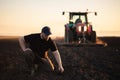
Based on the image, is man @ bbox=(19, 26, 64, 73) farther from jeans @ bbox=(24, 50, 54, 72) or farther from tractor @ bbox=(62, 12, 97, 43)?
tractor @ bbox=(62, 12, 97, 43)

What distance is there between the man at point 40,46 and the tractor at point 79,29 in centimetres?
785

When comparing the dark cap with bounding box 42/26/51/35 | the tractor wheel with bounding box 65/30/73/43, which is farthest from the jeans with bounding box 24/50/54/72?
the tractor wheel with bounding box 65/30/73/43

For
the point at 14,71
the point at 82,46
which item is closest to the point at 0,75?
the point at 14,71

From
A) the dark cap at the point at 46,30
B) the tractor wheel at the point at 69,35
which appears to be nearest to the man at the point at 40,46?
the dark cap at the point at 46,30

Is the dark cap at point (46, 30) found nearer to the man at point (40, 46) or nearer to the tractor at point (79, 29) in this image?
the man at point (40, 46)

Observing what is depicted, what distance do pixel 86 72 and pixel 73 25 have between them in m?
7.07

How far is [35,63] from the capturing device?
19.0ft

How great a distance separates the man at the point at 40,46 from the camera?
5004mm

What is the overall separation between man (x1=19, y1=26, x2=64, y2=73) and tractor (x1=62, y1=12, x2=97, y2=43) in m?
7.85

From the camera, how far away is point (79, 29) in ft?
44.3

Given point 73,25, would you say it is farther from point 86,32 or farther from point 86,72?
point 86,72

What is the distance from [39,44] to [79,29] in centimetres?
820

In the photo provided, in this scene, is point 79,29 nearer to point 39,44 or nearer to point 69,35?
point 69,35

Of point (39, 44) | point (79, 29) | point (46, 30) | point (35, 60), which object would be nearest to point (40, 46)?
point (39, 44)
